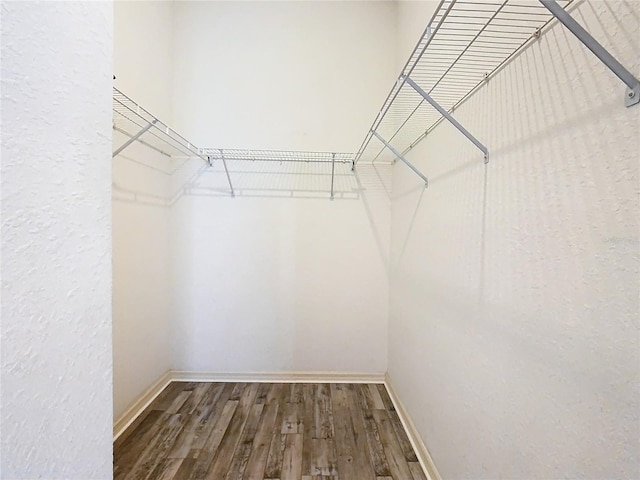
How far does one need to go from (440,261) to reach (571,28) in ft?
3.43

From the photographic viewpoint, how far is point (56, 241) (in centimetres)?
54

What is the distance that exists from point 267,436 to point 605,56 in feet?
6.99

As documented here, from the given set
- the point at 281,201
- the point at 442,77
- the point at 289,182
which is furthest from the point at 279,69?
the point at 442,77

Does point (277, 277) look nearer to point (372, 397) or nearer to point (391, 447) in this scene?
point (372, 397)

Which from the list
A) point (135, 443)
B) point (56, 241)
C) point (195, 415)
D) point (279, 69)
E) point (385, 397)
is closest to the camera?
point (56, 241)

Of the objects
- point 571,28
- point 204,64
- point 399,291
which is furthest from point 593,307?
point 204,64

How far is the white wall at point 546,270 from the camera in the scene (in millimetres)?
613

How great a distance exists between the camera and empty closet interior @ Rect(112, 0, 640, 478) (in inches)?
26.4

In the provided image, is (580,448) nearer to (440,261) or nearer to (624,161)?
(624,161)

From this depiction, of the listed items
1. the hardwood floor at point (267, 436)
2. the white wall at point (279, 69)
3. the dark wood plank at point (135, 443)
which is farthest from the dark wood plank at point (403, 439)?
the white wall at point (279, 69)

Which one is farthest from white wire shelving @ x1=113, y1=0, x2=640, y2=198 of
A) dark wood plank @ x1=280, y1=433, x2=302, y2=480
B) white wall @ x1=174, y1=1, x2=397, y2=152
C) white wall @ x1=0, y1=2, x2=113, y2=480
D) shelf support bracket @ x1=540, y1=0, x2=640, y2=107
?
dark wood plank @ x1=280, y1=433, x2=302, y2=480

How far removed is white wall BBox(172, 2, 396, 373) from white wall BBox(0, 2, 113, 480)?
5.86 ft

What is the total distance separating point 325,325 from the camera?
8.26ft

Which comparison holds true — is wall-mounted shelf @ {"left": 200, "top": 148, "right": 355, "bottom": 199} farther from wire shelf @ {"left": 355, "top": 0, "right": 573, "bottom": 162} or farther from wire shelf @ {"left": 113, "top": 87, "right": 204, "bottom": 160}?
wire shelf @ {"left": 355, "top": 0, "right": 573, "bottom": 162}
